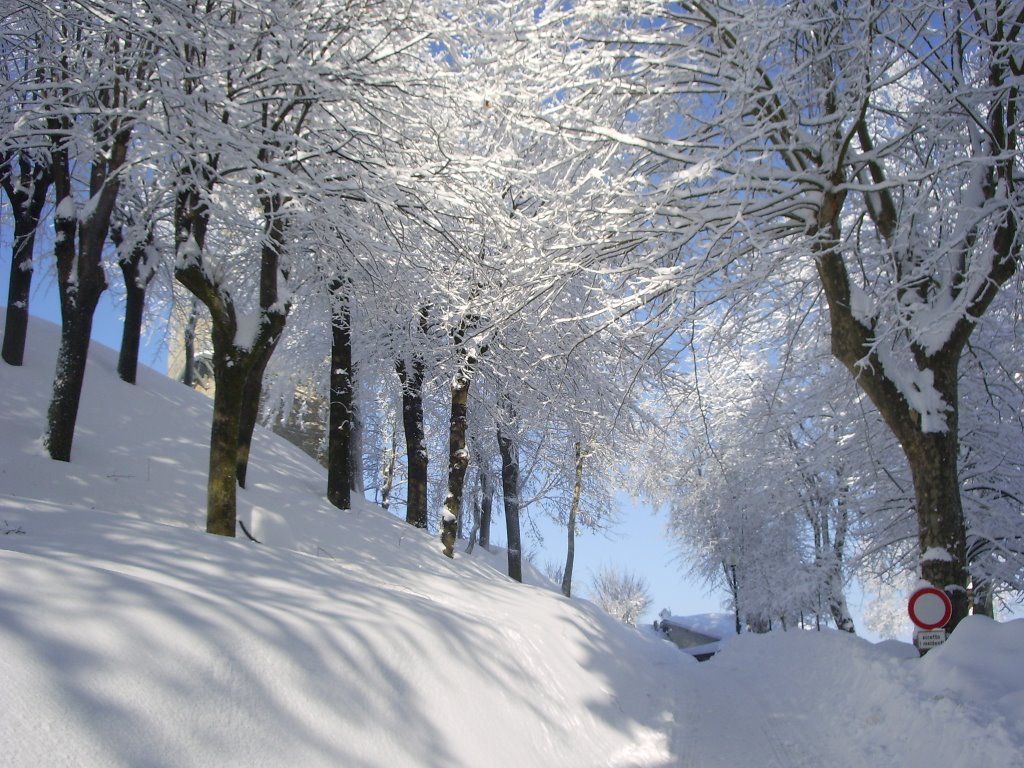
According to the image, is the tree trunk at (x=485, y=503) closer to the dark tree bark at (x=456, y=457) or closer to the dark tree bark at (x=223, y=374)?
the dark tree bark at (x=456, y=457)

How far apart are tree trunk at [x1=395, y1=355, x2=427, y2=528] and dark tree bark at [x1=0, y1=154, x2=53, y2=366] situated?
680cm

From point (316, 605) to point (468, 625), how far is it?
1.71 meters

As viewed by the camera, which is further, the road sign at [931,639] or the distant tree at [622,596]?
the distant tree at [622,596]

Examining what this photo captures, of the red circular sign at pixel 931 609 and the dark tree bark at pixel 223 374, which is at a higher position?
the dark tree bark at pixel 223 374

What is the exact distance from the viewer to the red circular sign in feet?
21.7

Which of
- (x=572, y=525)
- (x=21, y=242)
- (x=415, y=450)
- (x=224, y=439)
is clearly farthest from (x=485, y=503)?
(x=224, y=439)

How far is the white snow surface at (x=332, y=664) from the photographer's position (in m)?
2.63

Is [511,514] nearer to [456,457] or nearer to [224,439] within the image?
[456,457]

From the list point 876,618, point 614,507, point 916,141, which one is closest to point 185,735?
point 916,141

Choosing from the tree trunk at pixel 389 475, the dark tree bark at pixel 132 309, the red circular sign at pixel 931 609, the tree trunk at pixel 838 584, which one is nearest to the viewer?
the red circular sign at pixel 931 609

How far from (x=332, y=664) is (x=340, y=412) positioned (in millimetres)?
10201

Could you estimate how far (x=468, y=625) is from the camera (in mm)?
5688

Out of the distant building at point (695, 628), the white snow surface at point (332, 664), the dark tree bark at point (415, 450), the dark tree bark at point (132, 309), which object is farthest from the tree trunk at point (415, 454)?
the distant building at point (695, 628)

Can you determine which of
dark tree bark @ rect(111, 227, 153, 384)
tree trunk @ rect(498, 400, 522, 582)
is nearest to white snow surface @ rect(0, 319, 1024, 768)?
dark tree bark @ rect(111, 227, 153, 384)
